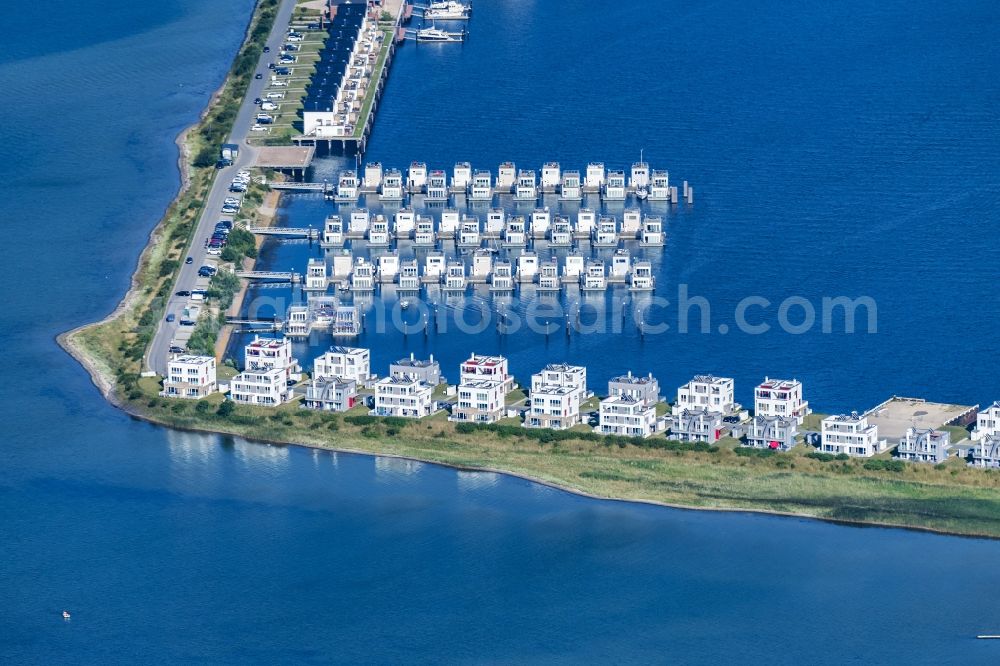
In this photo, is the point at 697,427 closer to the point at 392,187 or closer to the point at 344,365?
the point at 344,365

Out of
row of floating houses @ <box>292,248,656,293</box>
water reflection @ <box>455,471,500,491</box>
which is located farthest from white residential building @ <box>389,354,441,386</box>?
row of floating houses @ <box>292,248,656,293</box>

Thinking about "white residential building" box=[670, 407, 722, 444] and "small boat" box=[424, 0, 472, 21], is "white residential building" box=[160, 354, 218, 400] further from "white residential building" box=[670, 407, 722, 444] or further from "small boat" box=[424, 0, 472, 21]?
"small boat" box=[424, 0, 472, 21]

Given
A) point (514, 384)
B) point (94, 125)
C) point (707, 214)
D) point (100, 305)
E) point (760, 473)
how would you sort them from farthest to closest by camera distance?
point (94, 125) → point (707, 214) → point (100, 305) → point (514, 384) → point (760, 473)

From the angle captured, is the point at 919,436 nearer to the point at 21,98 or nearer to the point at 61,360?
the point at 61,360

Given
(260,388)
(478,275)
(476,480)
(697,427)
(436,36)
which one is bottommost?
(476,480)

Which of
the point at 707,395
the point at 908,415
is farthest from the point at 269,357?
the point at 908,415

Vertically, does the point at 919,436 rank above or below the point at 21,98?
below

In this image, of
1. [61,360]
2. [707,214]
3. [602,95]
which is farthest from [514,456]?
[602,95]
